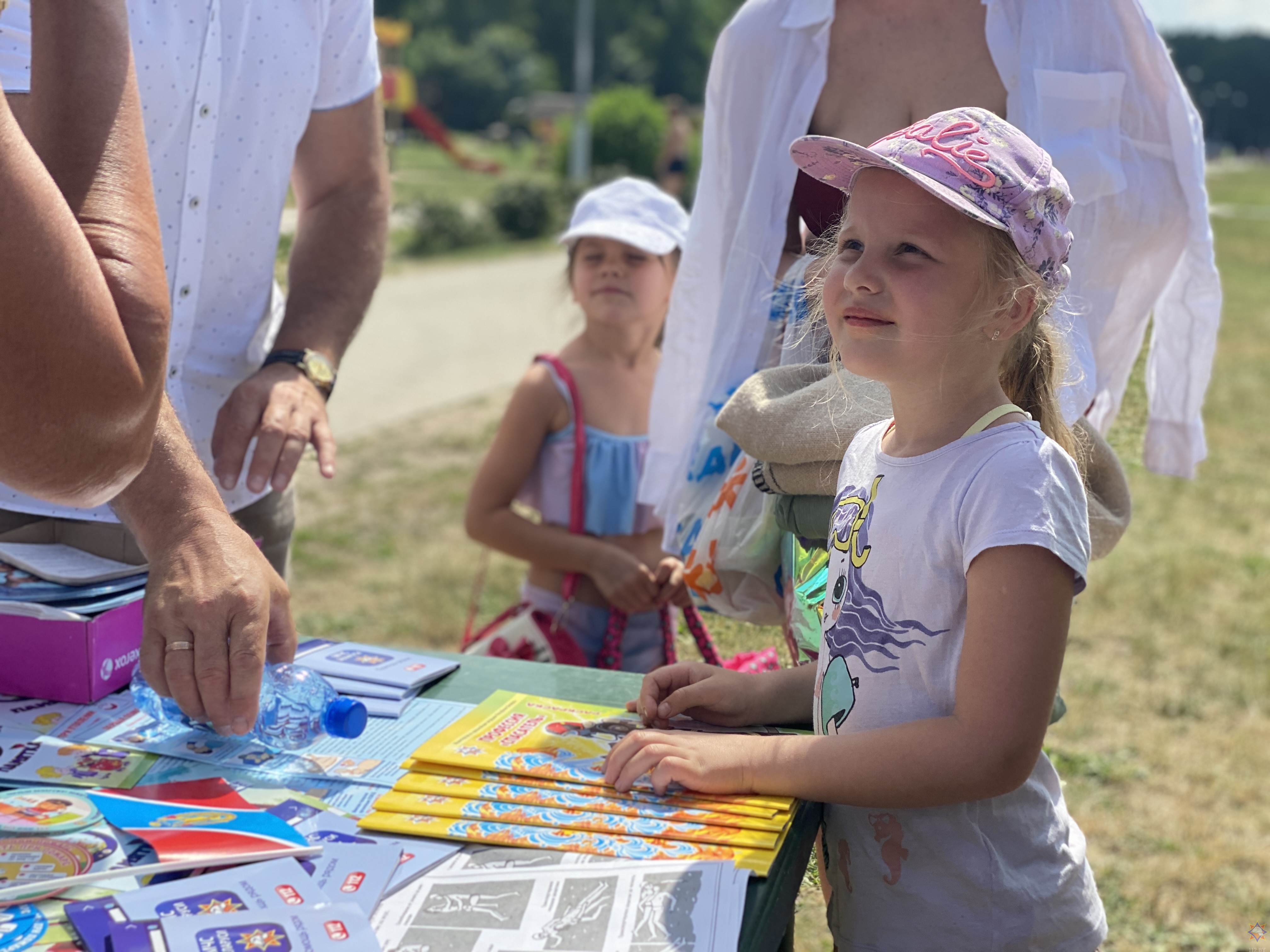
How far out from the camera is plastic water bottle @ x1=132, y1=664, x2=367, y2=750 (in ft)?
4.90

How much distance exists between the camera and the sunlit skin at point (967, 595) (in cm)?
123

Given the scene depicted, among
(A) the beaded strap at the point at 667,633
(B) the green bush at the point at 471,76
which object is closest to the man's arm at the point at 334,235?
(A) the beaded strap at the point at 667,633

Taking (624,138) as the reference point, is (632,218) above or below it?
above

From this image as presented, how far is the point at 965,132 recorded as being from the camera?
1.37 metres

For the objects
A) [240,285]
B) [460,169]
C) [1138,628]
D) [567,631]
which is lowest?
[460,169]

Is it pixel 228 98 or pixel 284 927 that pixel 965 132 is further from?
pixel 228 98

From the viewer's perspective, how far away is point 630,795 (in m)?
1.31

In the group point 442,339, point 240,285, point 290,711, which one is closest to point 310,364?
point 240,285

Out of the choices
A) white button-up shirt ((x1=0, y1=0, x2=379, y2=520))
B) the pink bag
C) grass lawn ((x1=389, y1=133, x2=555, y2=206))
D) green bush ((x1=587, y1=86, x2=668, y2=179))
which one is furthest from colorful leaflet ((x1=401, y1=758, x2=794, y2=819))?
green bush ((x1=587, y1=86, x2=668, y2=179))

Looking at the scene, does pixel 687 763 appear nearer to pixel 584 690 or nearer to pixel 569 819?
pixel 569 819

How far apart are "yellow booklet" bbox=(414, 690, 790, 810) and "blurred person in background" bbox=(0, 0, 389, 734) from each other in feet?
0.81

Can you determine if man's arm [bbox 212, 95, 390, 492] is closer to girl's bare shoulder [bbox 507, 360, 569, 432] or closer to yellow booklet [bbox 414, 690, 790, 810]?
girl's bare shoulder [bbox 507, 360, 569, 432]

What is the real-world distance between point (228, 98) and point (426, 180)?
110ft

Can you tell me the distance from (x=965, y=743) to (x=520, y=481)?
1.85 metres
